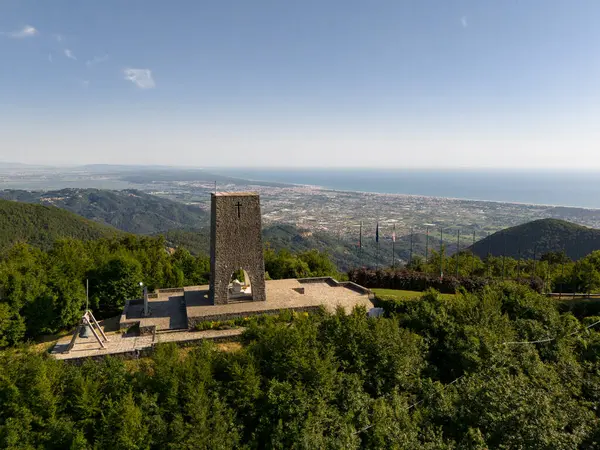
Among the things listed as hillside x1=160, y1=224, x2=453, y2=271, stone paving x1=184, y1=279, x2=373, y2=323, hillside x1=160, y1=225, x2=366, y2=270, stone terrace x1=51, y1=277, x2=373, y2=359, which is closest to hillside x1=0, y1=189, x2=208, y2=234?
hillside x1=160, y1=225, x2=366, y2=270

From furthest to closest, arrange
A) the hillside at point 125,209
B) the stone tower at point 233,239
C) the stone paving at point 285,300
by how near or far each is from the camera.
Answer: the hillside at point 125,209
the stone tower at point 233,239
the stone paving at point 285,300

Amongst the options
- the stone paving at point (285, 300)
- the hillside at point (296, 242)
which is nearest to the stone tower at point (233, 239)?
the stone paving at point (285, 300)

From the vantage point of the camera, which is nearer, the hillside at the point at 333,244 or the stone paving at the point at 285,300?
the stone paving at the point at 285,300

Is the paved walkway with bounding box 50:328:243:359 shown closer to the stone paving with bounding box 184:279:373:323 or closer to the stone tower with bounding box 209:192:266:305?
the stone paving with bounding box 184:279:373:323

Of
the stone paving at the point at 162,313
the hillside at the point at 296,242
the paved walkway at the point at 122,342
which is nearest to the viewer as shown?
the paved walkway at the point at 122,342

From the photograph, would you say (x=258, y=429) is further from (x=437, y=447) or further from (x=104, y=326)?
(x=104, y=326)

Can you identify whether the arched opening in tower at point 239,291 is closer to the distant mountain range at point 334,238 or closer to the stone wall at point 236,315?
the stone wall at point 236,315
